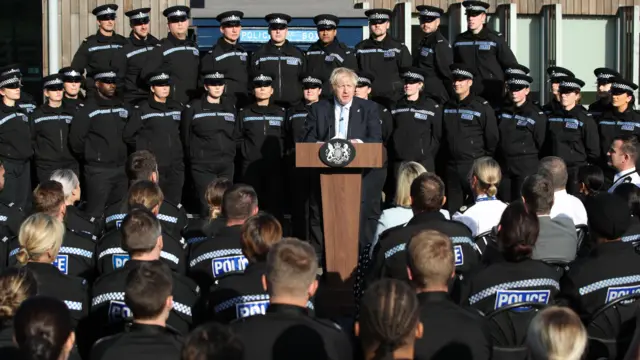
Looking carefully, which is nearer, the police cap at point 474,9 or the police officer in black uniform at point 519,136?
the police officer in black uniform at point 519,136

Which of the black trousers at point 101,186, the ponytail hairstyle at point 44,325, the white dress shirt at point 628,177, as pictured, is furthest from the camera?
the black trousers at point 101,186

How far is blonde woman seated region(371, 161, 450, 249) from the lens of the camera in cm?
702

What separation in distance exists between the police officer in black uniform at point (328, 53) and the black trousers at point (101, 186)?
2571 mm

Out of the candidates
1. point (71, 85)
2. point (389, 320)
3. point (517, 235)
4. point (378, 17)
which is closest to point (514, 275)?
point (517, 235)

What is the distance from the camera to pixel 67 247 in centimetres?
660

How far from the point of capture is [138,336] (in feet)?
14.8

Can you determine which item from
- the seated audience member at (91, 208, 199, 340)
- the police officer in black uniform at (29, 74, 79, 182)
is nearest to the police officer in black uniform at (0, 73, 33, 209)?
the police officer in black uniform at (29, 74, 79, 182)

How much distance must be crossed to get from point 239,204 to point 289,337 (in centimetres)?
202

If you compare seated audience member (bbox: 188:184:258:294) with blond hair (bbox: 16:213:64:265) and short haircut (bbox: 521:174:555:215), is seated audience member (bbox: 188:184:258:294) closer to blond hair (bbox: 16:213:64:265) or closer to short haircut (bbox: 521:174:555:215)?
blond hair (bbox: 16:213:64:265)

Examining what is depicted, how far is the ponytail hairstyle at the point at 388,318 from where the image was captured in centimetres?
396

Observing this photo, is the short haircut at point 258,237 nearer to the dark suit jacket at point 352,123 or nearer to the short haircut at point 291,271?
the short haircut at point 291,271

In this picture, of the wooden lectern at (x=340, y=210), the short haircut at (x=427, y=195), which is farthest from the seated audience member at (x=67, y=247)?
the short haircut at (x=427, y=195)

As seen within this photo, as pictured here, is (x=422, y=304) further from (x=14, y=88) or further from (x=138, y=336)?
(x=14, y=88)

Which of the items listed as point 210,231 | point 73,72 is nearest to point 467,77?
point 73,72
